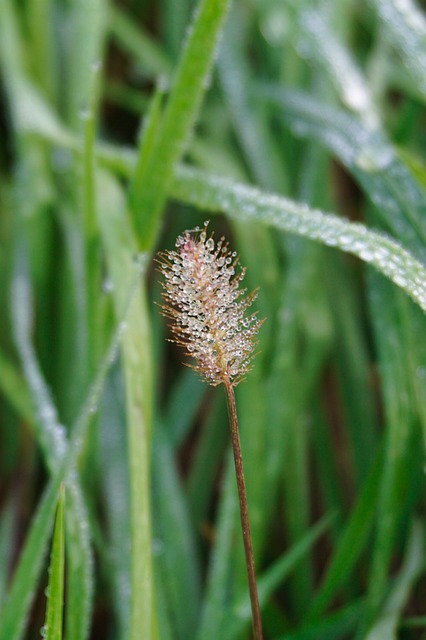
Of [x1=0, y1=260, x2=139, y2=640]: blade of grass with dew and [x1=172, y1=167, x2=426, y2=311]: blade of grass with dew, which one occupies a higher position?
[x1=172, y1=167, x2=426, y2=311]: blade of grass with dew

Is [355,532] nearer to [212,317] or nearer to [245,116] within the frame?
[212,317]

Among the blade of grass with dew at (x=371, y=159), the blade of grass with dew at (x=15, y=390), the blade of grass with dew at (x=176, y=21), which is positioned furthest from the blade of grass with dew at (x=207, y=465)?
the blade of grass with dew at (x=176, y=21)

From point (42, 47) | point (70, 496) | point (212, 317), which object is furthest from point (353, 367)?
point (42, 47)

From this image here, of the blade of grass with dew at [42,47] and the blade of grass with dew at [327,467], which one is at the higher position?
the blade of grass with dew at [42,47]

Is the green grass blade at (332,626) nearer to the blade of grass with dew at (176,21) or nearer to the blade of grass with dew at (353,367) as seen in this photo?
the blade of grass with dew at (353,367)

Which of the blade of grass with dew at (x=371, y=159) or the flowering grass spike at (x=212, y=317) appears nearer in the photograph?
the flowering grass spike at (x=212, y=317)

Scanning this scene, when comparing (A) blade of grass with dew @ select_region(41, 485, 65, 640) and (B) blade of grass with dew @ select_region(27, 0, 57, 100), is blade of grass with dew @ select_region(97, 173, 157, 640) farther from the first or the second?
(B) blade of grass with dew @ select_region(27, 0, 57, 100)

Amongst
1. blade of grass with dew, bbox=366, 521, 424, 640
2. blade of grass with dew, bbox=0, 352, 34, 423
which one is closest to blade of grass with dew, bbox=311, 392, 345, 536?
blade of grass with dew, bbox=366, 521, 424, 640
